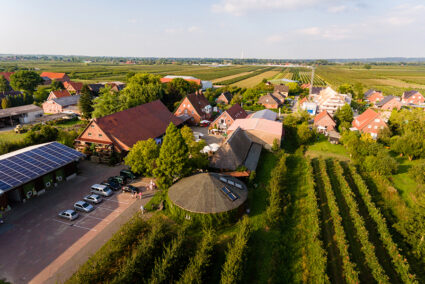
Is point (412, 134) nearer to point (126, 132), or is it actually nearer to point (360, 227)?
point (360, 227)

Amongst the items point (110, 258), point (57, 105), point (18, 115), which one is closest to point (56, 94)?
point (57, 105)

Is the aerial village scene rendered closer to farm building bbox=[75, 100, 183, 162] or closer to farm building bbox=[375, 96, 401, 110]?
farm building bbox=[75, 100, 183, 162]

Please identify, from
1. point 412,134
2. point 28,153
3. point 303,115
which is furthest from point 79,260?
point 303,115

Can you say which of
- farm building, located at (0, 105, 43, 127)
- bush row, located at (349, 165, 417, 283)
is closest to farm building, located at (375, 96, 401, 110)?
bush row, located at (349, 165, 417, 283)

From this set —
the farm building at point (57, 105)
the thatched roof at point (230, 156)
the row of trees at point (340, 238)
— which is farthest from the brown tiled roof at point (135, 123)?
the farm building at point (57, 105)

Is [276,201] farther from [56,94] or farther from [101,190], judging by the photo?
[56,94]

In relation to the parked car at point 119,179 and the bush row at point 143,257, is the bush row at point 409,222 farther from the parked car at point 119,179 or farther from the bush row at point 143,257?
the parked car at point 119,179
